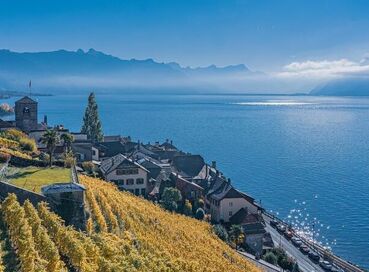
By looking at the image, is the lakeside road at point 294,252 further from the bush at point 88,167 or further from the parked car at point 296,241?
the bush at point 88,167

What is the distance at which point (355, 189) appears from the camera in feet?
347

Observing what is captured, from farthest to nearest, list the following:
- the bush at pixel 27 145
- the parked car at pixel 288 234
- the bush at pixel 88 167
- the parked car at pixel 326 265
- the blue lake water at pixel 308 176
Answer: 1. the blue lake water at pixel 308 176
2. the parked car at pixel 288 234
3. the bush at pixel 88 167
4. the parked car at pixel 326 265
5. the bush at pixel 27 145

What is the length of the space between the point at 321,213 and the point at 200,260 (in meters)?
59.9

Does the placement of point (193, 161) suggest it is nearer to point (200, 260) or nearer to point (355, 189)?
point (355, 189)

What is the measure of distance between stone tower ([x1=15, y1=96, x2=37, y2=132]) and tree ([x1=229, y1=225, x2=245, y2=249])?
44.5 m

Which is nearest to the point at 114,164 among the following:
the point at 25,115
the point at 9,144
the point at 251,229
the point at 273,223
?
the point at 9,144

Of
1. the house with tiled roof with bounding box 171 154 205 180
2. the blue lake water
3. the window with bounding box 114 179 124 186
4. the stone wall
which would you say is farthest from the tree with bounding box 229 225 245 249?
the stone wall

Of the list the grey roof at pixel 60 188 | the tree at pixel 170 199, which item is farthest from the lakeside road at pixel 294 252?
the grey roof at pixel 60 188

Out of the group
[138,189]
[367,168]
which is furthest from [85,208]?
[367,168]

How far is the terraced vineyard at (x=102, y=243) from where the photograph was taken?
913 inches

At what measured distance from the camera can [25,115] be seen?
281 ft

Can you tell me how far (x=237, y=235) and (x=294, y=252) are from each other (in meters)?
10.1

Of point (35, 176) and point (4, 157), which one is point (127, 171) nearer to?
point (4, 157)

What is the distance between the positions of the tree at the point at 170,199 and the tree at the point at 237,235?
360 inches
